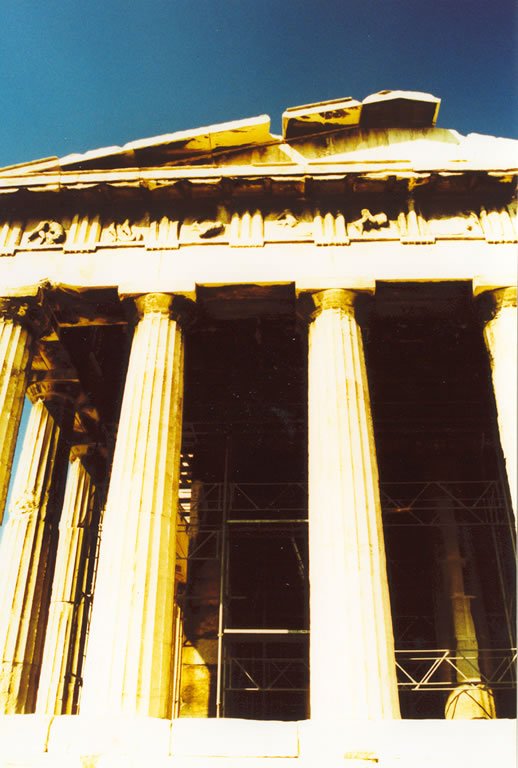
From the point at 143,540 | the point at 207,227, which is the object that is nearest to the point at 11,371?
the point at 143,540

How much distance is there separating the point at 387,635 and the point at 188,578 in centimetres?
973

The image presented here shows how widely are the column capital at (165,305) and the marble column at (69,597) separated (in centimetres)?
615

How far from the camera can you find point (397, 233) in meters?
13.7

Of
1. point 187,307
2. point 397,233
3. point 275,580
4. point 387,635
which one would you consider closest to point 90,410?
point 187,307

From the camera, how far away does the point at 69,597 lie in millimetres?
16672

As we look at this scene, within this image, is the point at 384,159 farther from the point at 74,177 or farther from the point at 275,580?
the point at 275,580

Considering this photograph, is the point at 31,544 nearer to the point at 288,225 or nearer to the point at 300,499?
the point at 300,499

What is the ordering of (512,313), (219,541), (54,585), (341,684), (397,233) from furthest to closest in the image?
(219,541) → (54,585) → (397,233) → (512,313) → (341,684)

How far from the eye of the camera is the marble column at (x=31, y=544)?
14023 mm

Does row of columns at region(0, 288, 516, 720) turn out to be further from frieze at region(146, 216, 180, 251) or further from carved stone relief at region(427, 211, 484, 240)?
carved stone relief at region(427, 211, 484, 240)

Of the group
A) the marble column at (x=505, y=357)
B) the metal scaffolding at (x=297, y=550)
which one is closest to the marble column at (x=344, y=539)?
the marble column at (x=505, y=357)

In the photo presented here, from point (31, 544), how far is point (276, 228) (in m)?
8.39

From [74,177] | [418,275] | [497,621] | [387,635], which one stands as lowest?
[387,635]

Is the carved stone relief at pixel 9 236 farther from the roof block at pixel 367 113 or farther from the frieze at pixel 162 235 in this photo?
Answer: the roof block at pixel 367 113
